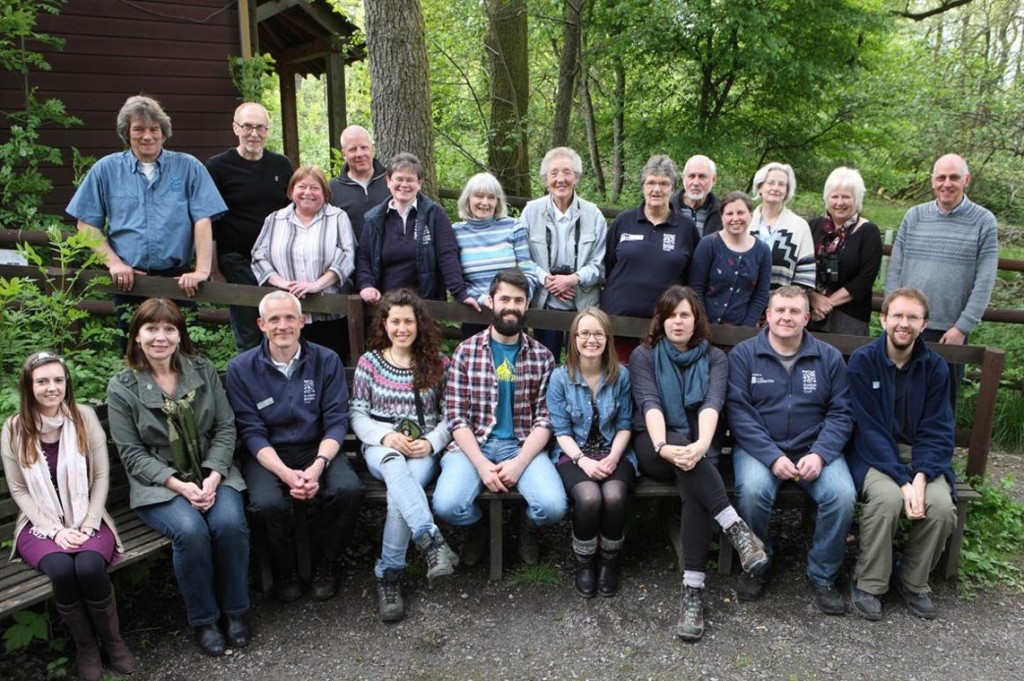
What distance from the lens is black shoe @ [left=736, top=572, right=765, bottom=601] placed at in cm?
371

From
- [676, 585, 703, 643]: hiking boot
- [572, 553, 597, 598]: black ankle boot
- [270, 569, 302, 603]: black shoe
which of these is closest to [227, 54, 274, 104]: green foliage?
[270, 569, 302, 603]: black shoe

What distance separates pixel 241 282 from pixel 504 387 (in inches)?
78.0

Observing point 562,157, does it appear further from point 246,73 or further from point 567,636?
point 246,73

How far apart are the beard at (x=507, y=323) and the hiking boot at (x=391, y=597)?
4.18ft

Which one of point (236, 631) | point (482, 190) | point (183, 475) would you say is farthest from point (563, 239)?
point (236, 631)

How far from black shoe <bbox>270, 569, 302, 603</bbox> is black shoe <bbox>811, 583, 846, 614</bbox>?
252 centimetres

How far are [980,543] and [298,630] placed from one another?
3537mm

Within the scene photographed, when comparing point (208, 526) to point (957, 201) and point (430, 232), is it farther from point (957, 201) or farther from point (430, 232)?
point (957, 201)

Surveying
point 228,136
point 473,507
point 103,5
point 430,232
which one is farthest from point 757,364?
point 103,5

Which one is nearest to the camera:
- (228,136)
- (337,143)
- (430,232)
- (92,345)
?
(430,232)

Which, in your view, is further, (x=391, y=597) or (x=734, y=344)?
(x=734, y=344)

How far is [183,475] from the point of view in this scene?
3.49m

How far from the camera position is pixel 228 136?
906cm

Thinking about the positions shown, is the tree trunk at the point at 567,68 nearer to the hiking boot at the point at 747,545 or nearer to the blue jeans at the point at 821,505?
the blue jeans at the point at 821,505
